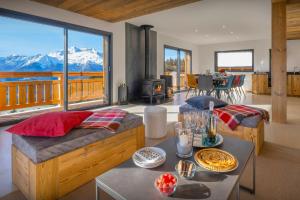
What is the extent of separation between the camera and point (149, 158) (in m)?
1.29

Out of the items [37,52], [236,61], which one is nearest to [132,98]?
[37,52]

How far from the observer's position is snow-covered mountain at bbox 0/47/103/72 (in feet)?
15.0

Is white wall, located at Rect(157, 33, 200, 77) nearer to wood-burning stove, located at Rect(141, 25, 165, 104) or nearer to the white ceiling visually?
the white ceiling

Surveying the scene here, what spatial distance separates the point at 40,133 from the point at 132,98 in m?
4.88

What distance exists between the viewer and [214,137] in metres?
1.62

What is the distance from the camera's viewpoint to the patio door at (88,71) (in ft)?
17.9

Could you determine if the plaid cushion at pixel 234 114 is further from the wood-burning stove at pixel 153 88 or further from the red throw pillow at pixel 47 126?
the wood-burning stove at pixel 153 88

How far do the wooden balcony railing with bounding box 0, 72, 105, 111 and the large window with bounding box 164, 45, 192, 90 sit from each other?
3.14m

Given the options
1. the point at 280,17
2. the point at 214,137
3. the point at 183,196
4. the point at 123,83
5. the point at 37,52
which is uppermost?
the point at 280,17

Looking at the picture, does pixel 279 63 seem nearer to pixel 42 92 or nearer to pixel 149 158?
pixel 149 158

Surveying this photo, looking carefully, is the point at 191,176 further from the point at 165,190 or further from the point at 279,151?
the point at 279,151

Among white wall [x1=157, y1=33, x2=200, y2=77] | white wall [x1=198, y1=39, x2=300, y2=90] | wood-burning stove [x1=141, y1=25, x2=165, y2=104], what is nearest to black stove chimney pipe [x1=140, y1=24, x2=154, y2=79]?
wood-burning stove [x1=141, y1=25, x2=165, y2=104]

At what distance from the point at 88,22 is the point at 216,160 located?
15.5 feet

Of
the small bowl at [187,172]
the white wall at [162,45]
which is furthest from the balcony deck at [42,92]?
the small bowl at [187,172]
